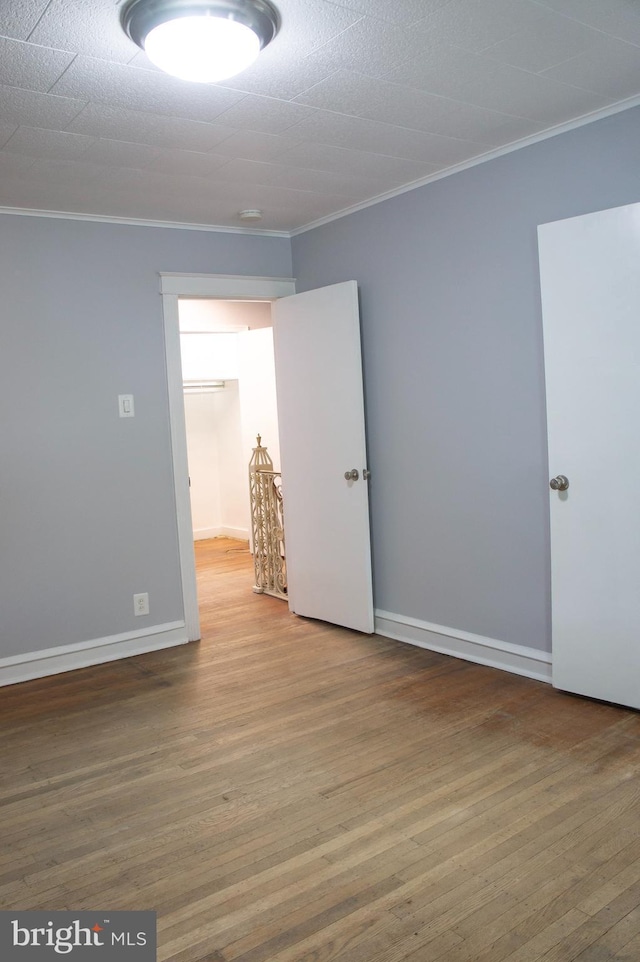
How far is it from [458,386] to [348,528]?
42.4 inches

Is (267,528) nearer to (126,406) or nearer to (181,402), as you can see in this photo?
(181,402)

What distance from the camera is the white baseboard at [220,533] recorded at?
7581mm

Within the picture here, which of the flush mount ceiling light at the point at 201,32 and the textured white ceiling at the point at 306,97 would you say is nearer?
the flush mount ceiling light at the point at 201,32

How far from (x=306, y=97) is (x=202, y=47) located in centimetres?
58

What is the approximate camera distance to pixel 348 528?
4.23 meters

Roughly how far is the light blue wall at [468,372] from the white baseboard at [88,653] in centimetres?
125

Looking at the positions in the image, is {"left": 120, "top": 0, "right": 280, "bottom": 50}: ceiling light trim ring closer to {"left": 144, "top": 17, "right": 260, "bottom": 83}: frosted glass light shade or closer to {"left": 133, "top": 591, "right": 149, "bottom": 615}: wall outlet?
{"left": 144, "top": 17, "right": 260, "bottom": 83}: frosted glass light shade

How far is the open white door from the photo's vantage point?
4.13 meters

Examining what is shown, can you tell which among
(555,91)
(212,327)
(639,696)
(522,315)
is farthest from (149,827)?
(212,327)

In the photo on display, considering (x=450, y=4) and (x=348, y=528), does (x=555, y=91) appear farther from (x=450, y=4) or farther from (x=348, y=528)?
(x=348, y=528)

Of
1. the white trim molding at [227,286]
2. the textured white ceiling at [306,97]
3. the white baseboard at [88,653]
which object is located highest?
the textured white ceiling at [306,97]

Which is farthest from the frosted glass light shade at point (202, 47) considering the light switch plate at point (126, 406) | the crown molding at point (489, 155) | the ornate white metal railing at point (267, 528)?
the ornate white metal railing at point (267, 528)

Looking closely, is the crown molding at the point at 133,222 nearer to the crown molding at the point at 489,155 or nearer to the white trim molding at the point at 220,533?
the crown molding at the point at 489,155

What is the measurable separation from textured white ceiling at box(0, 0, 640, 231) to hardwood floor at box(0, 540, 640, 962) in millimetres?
2366
